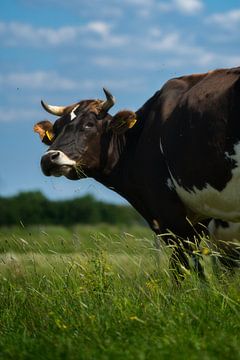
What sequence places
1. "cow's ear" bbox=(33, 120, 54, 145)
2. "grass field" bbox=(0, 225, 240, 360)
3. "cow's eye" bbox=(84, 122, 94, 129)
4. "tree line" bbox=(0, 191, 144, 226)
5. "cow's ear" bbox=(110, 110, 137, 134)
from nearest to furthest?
"grass field" bbox=(0, 225, 240, 360) < "cow's ear" bbox=(110, 110, 137, 134) < "cow's eye" bbox=(84, 122, 94, 129) < "cow's ear" bbox=(33, 120, 54, 145) < "tree line" bbox=(0, 191, 144, 226)

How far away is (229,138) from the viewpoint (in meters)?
8.23

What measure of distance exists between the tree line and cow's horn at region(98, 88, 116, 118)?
41.8 m

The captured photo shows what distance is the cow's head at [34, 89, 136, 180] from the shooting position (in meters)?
9.80

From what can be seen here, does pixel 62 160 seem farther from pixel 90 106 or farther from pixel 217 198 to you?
pixel 217 198

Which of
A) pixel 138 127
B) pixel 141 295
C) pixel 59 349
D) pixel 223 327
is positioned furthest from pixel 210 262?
pixel 59 349

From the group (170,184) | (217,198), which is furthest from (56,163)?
(217,198)

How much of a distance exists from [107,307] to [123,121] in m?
3.76

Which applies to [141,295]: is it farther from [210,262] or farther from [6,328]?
[210,262]

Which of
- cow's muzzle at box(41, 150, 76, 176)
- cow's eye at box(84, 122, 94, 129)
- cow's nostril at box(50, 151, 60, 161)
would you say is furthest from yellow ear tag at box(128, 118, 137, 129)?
cow's nostril at box(50, 151, 60, 161)

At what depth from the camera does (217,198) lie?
28.3 ft

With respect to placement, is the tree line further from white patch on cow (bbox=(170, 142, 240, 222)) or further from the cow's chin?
white patch on cow (bbox=(170, 142, 240, 222))

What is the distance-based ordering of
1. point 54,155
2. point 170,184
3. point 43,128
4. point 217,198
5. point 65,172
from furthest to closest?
point 43,128
point 65,172
point 54,155
point 170,184
point 217,198

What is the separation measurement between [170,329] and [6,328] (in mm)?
1825

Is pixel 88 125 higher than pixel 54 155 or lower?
higher
